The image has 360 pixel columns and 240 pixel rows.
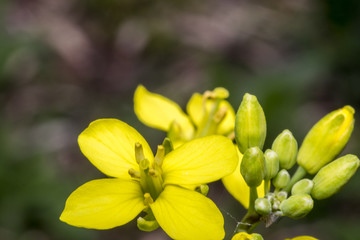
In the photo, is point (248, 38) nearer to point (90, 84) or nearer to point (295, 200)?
point (90, 84)

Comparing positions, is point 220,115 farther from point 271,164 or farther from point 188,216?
point 188,216

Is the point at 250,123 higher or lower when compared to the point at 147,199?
higher

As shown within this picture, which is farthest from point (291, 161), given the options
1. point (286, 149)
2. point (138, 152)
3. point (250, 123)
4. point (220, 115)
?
point (138, 152)

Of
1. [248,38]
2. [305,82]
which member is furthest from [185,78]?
[305,82]

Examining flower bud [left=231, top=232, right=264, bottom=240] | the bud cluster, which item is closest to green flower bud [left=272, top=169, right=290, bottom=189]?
the bud cluster

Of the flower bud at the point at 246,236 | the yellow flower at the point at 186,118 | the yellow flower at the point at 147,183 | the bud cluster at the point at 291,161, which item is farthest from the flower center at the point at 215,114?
the flower bud at the point at 246,236

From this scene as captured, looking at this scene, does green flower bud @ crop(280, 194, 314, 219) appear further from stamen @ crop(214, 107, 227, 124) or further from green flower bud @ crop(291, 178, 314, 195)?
stamen @ crop(214, 107, 227, 124)
